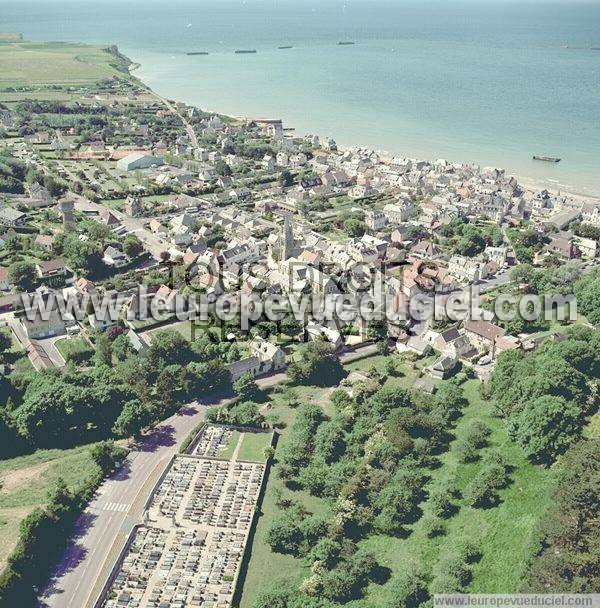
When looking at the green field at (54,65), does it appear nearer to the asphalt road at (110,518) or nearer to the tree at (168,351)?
the tree at (168,351)

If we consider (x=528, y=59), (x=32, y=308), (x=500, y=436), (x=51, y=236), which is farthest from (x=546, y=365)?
(x=528, y=59)

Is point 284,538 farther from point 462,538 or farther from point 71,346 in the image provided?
point 71,346

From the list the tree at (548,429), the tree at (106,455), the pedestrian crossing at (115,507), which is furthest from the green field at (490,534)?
the tree at (106,455)

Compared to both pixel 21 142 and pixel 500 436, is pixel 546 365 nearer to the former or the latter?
pixel 500 436

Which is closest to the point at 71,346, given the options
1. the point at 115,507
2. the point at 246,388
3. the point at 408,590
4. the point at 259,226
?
the point at 246,388

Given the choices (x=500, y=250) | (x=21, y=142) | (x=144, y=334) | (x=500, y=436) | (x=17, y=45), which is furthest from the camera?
(x=17, y=45)

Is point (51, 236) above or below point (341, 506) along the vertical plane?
above
